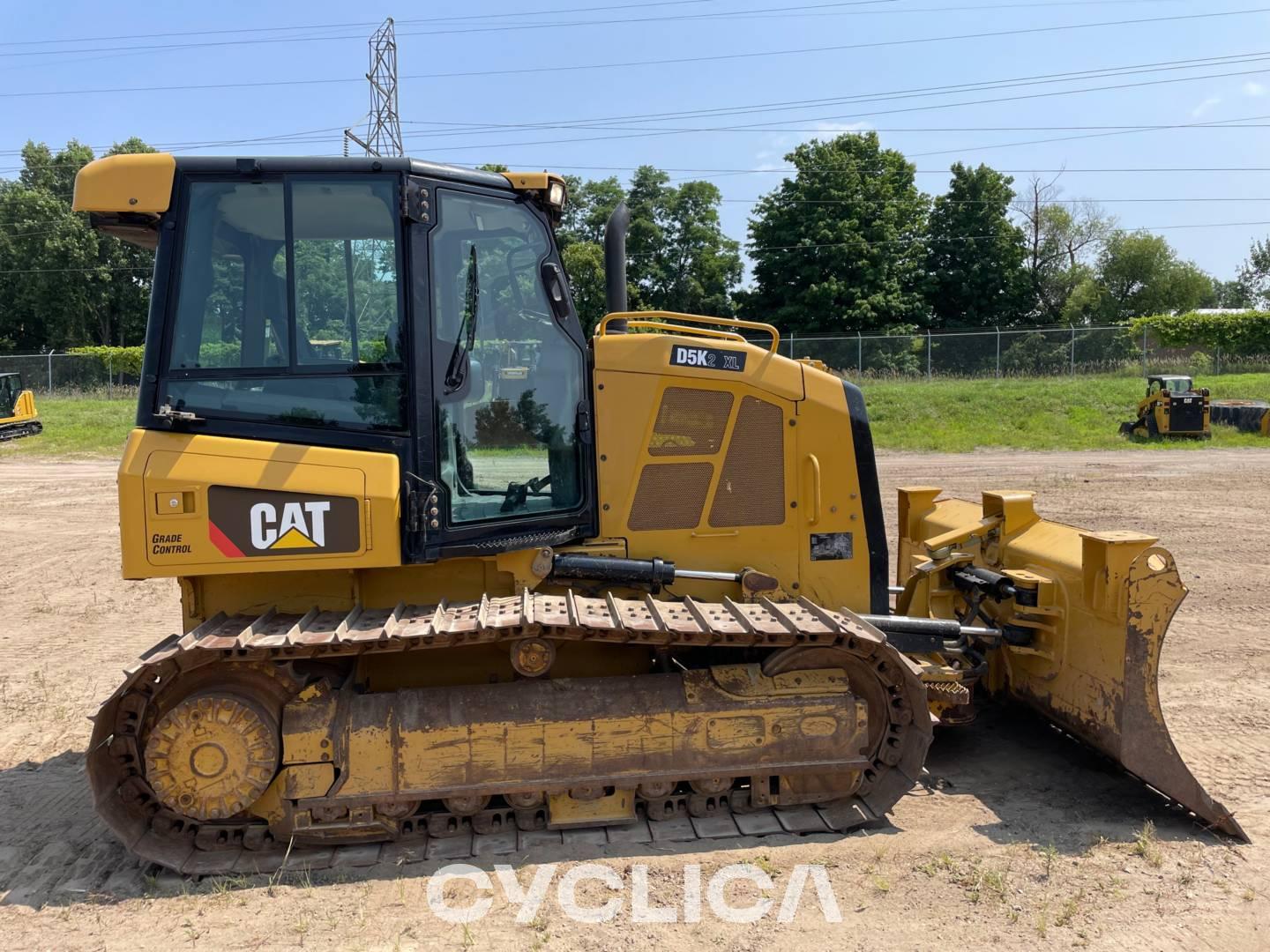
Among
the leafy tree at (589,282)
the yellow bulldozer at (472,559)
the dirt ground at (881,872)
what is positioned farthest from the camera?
the leafy tree at (589,282)

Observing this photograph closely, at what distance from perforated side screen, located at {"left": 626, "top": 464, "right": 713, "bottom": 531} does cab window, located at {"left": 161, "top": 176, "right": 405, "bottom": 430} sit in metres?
1.45

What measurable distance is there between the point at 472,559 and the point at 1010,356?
29.3 meters

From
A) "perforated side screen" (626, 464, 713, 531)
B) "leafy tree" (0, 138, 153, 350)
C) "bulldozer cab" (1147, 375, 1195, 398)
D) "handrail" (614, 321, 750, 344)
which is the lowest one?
"perforated side screen" (626, 464, 713, 531)

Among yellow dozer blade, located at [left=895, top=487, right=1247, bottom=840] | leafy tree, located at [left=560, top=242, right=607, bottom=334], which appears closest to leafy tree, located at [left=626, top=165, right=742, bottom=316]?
leafy tree, located at [left=560, top=242, right=607, bottom=334]

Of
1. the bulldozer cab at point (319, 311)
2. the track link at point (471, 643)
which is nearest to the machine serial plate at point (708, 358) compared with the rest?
the bulldozer cab at point (319, 311)

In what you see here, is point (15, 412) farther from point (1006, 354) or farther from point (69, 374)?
point (1006, 354)

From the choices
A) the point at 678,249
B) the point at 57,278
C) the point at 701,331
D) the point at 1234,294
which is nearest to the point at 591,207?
the point at 678,249

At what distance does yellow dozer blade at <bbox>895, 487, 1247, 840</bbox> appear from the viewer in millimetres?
4660

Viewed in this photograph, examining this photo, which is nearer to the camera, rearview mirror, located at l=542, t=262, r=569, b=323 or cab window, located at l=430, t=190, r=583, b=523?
cab window, located at l=430, t=190, r=583, b=523

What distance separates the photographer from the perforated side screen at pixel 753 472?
4.97 metres

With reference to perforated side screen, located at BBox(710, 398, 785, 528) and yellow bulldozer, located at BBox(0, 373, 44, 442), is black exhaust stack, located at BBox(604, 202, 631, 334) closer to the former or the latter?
perforated side screen, located at BBox(710, 398, 785, 528)

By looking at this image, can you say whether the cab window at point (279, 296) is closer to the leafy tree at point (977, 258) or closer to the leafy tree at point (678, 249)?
the leafy tree at point (678, 249)

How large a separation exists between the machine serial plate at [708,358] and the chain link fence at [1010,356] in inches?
1020

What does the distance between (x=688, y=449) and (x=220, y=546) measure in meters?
2.27
